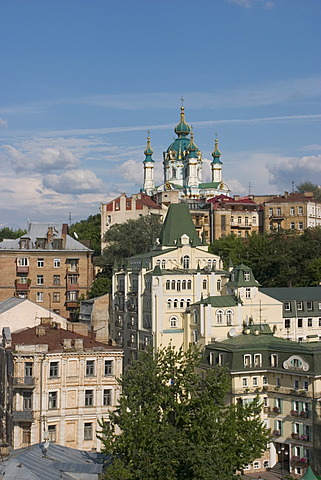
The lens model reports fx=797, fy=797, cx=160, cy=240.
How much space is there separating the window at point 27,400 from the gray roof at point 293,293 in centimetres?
3108

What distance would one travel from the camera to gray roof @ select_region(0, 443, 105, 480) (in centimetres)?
4225

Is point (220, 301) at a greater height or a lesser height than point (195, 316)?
greater

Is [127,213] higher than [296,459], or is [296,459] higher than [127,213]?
[127,213]

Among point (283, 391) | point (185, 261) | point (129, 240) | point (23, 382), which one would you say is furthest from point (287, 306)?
point (129, 240)

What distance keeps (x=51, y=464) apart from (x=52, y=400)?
13.8m

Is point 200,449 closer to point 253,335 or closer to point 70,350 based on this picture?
point 70,350

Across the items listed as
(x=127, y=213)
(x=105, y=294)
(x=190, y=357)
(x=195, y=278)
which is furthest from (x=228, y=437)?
(x=127, y=213)

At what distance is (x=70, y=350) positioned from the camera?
59.6 meters

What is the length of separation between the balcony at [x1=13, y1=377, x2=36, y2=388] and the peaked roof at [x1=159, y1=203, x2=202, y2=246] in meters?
31.6

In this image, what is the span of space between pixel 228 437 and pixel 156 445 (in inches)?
167

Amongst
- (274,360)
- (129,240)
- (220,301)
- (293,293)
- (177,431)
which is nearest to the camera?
(177,431)

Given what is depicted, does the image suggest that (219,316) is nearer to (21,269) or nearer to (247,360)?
(247,360)

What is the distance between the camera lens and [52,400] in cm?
5825

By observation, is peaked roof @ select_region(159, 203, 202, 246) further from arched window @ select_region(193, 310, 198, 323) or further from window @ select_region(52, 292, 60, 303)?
window @ select_region(52, 292, 60, 303)
